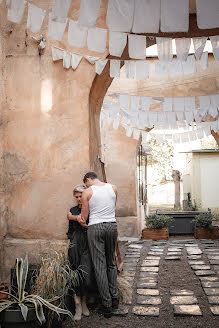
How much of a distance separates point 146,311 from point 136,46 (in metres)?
3.33

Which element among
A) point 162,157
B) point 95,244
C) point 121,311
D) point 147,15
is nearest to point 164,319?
point 121,311

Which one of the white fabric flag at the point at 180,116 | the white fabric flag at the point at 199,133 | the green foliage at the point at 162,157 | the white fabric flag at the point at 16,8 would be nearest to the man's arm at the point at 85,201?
the white fabric flag at the point at 16,8

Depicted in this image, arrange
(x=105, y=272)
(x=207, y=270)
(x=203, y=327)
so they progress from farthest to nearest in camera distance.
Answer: (x=207, y=270) < (x=105, y=272) < (x=203, y=327)

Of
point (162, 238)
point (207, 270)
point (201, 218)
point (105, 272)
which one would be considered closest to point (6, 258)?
point (105, 272)

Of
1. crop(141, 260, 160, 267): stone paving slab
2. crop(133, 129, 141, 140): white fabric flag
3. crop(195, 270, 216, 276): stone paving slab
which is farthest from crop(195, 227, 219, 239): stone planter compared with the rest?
crop(195, 270, 216, 276): stone paving slab

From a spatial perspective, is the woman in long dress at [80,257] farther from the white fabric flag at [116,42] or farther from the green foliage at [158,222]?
the green foliage at [158,222]

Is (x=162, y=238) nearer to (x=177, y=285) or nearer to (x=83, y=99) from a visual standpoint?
(x=177, y=285)

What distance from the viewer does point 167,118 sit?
934cm

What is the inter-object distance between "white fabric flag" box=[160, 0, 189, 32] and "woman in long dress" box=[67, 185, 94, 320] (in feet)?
7.21

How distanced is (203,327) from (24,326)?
191 centimetres

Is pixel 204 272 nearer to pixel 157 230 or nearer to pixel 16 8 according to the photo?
pixel 157 230

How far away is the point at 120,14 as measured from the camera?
11.2ft

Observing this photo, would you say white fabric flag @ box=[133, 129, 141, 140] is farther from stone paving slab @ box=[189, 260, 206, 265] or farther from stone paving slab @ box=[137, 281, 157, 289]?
stone paving slab @ box=[137, 281, 157, 289]

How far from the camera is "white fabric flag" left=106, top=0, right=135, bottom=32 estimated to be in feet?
11.1
